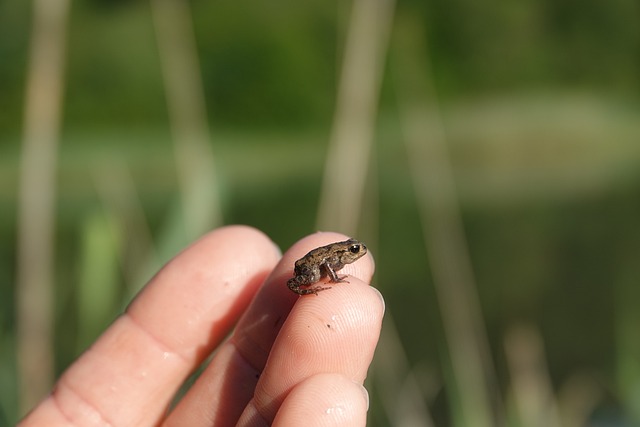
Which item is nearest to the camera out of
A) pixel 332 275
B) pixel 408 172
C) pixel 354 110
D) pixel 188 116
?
pixel 332 275

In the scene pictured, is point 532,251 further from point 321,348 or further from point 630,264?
point 321,348

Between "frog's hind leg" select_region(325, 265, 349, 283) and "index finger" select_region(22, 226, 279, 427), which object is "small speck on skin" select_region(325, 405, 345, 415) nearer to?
"frog's hind leg" select_region(325, 265, 349, 283)

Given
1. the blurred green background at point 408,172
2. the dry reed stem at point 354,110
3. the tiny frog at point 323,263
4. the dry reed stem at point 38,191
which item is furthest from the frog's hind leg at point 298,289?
the dry reed stem at point 38,191

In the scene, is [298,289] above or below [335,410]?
above

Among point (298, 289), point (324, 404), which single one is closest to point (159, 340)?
point (298, 289)

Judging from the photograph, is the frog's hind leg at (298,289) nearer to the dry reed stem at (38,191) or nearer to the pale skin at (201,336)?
the pale skin at (201,336)

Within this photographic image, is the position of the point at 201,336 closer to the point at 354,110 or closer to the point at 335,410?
the point at 335,410

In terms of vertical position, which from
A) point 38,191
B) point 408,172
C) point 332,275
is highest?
point 38,191
